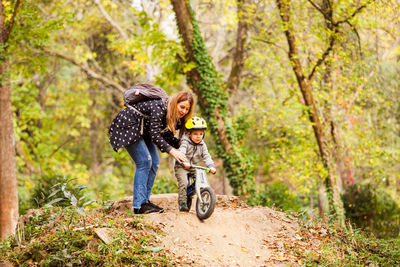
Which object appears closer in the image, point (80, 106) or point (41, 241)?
point (41, 241)

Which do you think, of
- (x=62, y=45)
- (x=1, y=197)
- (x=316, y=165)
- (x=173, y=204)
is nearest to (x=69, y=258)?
(x=173, y=204)

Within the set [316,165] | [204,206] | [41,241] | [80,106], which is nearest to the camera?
[41,241]

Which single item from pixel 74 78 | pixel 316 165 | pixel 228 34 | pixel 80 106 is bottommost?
pixel 316 165

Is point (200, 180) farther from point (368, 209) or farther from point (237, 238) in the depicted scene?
point (368, 209)

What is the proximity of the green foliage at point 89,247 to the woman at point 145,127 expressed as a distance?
62 cm

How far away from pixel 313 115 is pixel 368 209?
3464mm

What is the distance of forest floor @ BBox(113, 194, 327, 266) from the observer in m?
4.29

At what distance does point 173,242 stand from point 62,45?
13345 mm

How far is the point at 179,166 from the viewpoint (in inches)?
201

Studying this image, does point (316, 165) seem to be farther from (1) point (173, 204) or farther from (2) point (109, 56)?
(2) point (109, 56)

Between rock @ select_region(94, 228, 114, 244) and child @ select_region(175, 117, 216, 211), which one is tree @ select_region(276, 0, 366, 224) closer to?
child @ select_region(175, 117, 216, 211)

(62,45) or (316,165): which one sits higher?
(62,45)

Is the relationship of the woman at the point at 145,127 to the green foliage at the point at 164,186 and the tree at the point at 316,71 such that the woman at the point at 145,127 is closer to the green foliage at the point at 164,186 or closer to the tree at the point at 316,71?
the tree at the point at 316,71

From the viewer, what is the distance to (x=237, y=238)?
15.7 ft
